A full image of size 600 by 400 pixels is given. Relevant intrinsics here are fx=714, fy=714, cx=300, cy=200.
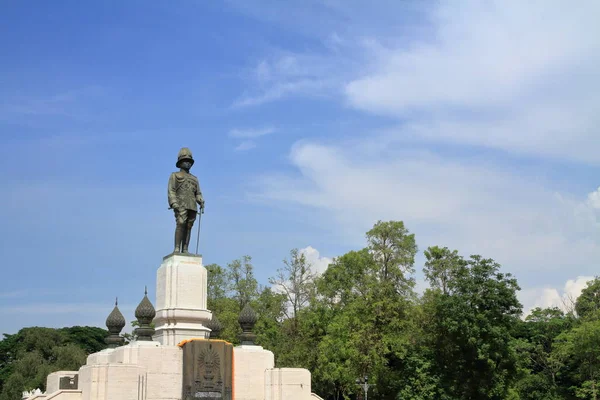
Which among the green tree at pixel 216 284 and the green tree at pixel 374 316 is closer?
the green tree at pixel 374 316

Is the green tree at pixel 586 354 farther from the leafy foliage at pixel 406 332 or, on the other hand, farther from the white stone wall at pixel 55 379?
the white stone wall at pixel 55 379

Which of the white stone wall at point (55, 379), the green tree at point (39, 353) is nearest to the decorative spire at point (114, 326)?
the white stone wall at point (55, 379)

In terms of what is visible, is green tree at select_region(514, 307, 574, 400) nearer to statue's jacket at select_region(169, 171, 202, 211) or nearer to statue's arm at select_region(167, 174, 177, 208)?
statue's jacket at select_region(169, 171, 202, 211)

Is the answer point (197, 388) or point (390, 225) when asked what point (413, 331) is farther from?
point (197, 388)

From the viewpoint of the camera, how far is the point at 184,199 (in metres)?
21.3

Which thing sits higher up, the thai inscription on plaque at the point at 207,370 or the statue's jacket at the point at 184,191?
the statue's jacket at the point at 184,191

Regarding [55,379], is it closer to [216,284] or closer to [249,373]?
[249,373]

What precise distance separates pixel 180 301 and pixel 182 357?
1.89 meters

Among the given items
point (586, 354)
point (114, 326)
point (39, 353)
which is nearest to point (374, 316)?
point (586, 354)

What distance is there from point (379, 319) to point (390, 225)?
5.14 m

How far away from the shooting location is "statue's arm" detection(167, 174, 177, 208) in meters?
21.3

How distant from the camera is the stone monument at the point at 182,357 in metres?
18.2

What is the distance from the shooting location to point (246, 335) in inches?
805

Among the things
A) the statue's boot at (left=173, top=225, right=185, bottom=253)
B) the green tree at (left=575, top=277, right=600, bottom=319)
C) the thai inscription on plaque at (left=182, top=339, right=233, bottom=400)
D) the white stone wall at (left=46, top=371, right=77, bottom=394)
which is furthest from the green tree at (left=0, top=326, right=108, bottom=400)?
the green tree at (left=575, top=277, right=600, bottom=319)
